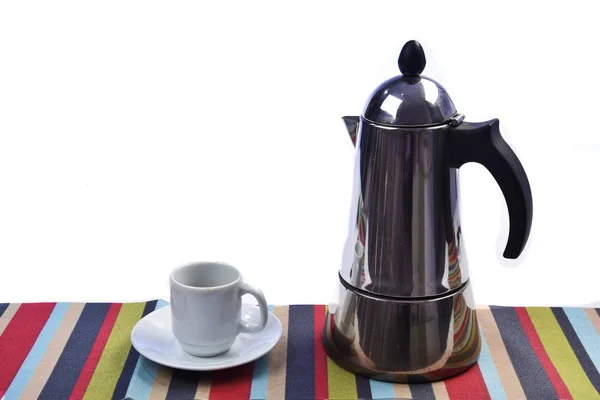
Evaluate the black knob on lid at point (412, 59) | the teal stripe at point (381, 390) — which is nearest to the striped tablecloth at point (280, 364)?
the teal stripe at point (381, 390)

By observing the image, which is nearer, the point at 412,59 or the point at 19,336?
the point at 412,59

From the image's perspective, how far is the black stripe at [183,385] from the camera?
0.66 m

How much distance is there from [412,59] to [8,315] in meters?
0.45

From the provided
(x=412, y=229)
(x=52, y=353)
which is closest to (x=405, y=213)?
(x=412, y=229)

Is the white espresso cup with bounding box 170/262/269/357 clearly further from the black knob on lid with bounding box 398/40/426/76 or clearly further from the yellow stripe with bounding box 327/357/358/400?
the black knob on lid with bounding box 398/40/426/76

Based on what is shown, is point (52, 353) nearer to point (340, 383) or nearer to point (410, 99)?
point (340, 383)

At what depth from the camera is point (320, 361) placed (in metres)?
0.71

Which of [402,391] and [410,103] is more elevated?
[410,103]

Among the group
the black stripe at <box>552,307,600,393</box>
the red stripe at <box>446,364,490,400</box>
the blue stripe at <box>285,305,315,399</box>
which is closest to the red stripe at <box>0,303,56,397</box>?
the blue stripe at <box>285,305,315,399</box>

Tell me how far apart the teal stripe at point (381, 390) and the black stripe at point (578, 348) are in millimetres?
169

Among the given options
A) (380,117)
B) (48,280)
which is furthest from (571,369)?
(48,280)

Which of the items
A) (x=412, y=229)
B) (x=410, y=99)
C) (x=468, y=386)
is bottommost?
(x=468, y=386)

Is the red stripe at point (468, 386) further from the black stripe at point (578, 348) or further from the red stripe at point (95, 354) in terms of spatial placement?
the red stripe at point (95, 354)

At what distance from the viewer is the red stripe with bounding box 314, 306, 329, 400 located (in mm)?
668
